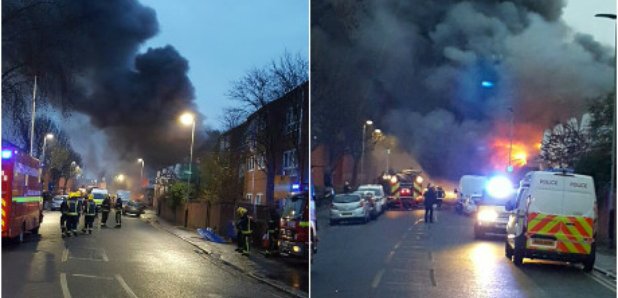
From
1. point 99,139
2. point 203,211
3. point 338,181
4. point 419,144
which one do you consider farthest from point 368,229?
point 99,139

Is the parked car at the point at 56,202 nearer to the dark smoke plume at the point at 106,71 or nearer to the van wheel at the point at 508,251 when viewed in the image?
the dark smoke plume at the point at 106,71

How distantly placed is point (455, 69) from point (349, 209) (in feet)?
4.11

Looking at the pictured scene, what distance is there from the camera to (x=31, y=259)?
294 centimetres

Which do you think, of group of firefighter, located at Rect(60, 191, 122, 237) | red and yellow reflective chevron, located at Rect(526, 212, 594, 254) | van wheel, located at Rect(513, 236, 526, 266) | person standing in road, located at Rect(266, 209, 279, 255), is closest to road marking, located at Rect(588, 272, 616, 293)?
red and yellow reflective chevron, located at Rect(526, 212, 594, 254)

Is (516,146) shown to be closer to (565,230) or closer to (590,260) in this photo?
(565,230)

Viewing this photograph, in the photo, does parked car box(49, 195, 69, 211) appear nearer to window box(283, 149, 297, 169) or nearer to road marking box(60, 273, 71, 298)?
road marking box(60, 273, 71, 298)

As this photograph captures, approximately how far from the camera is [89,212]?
3209 mm

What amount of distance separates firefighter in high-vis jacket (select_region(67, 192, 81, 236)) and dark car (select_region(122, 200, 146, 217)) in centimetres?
26

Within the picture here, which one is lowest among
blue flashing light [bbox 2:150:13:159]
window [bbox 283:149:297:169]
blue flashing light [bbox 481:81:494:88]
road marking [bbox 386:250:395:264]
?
road marking [bbox 386:250:395:264]

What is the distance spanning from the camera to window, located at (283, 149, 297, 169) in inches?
148

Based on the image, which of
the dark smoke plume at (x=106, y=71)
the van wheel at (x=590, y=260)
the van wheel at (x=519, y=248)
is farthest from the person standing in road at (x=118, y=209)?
the van wheel at (x=590, y=260)

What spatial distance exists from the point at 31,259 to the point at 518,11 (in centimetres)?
344

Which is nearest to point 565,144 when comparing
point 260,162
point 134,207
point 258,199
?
point 260,162

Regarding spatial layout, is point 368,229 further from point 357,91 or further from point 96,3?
point 96,3
